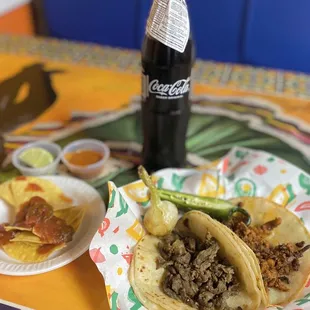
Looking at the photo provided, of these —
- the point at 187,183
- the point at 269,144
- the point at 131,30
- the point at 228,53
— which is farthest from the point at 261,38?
the point at 187,183

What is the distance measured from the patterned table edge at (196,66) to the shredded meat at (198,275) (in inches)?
40.6

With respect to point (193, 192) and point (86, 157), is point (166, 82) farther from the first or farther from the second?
point (86, 157)

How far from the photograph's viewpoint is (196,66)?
6.74 ft

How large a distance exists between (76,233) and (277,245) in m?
0.53

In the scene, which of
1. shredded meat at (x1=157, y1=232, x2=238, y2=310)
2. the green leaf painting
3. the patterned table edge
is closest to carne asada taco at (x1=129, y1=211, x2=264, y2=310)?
shredded meat at (x1=157, y1=232, x2=238, y2=310)

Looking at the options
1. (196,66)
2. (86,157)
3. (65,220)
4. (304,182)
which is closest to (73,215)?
(65,220)

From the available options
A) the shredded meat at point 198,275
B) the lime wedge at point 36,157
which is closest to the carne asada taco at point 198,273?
the shredded meat at point 198,275

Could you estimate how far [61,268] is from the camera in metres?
1.07

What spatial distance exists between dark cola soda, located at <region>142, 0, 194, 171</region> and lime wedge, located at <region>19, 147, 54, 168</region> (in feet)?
1.05

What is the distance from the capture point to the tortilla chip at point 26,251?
106 cm

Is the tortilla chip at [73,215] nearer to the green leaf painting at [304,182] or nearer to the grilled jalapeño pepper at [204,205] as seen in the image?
the grilled jalapeño pepper at [204,205]

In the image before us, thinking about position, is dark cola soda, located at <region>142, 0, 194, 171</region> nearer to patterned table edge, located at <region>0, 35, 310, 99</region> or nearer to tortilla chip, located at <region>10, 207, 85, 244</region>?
tortilla chip, located at <region>10, 207, 85, 244</region>

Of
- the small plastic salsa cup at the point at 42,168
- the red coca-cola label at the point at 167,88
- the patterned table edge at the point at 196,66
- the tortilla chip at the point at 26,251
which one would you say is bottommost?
the tortilla chip at the point at 26,251

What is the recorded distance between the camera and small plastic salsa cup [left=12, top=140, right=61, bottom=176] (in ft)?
4.35
